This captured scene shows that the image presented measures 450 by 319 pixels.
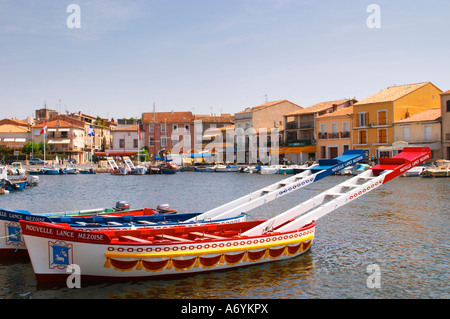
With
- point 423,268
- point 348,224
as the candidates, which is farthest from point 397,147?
point 423,268

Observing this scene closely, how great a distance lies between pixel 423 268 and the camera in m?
13.7

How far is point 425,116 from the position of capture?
207ft

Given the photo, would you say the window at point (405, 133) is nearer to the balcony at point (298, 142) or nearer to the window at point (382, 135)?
the window at point (382, 135)

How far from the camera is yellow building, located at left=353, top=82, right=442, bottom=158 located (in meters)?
66.3

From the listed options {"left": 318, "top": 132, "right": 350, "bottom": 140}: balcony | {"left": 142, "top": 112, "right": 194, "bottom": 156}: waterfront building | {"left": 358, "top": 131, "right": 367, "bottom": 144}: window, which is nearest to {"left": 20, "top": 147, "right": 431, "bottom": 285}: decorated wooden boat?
{"left": 358, "top": 131, "right": 367, "bottom": 144}: window

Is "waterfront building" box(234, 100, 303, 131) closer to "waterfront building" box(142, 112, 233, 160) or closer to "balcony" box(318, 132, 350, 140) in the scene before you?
"waterfront building" box(142, 112, 233, 160)

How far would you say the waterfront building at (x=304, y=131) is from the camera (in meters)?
79.1

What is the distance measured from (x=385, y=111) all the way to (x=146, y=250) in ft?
200

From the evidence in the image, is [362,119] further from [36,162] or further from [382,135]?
[36,162]

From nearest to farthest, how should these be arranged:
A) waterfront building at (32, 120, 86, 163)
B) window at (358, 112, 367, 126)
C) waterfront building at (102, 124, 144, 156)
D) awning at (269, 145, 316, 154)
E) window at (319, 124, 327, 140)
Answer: window at (358, 112, 367, 126) < window at (319, 124, 327, 140) < awning at (269, 145, 316, 154) < waterfront building at (32, 120, 86, 163) < waterfront building at (102, 124, 144, 156)

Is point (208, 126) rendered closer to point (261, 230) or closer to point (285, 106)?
point (285, 106)

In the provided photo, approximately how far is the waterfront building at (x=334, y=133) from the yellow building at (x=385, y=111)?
7.23 ft

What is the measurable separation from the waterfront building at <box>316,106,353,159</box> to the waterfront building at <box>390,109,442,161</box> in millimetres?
8920
